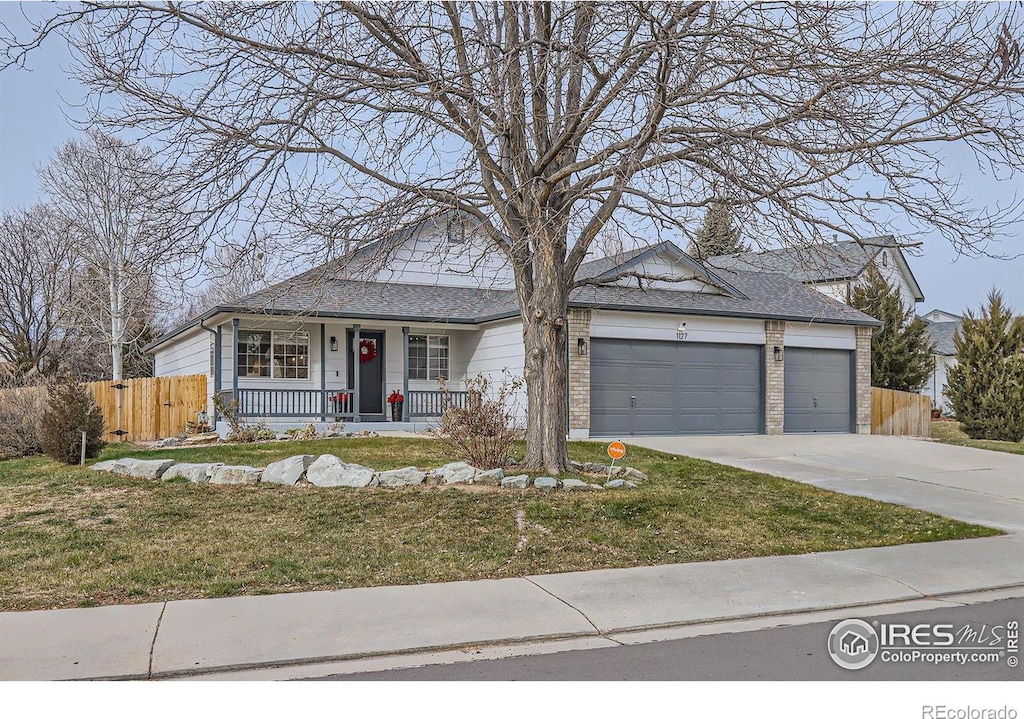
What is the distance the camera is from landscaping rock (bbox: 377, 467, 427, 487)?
11.3 metres

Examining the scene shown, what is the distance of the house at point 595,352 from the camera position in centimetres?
1933

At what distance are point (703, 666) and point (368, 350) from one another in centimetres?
1781

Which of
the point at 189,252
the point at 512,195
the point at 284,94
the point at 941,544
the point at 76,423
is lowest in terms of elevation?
the point at 941,544

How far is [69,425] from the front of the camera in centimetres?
1412

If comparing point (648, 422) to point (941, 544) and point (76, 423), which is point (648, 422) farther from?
point (76, 423)

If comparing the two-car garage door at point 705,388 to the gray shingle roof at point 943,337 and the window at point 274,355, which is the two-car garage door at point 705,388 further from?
the gray shingle roof at point 943,337

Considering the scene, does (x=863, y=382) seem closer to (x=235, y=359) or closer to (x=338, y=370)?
(x=338, y=370)

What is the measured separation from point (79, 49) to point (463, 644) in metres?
8.24

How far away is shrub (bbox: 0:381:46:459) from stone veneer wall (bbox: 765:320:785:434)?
16.3 meters

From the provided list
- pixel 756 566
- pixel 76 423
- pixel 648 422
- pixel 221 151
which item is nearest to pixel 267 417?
pixel 76 423

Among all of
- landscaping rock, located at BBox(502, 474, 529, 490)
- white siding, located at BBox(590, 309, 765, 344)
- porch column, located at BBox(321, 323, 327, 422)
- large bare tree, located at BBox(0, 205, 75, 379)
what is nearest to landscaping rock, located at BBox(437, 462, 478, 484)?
landscaping rock, located at BBox(502, 474, 529, 490)

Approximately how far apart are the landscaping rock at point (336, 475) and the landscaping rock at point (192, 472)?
1439 millimetres

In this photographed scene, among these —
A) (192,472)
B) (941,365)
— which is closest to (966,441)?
(192,472)
